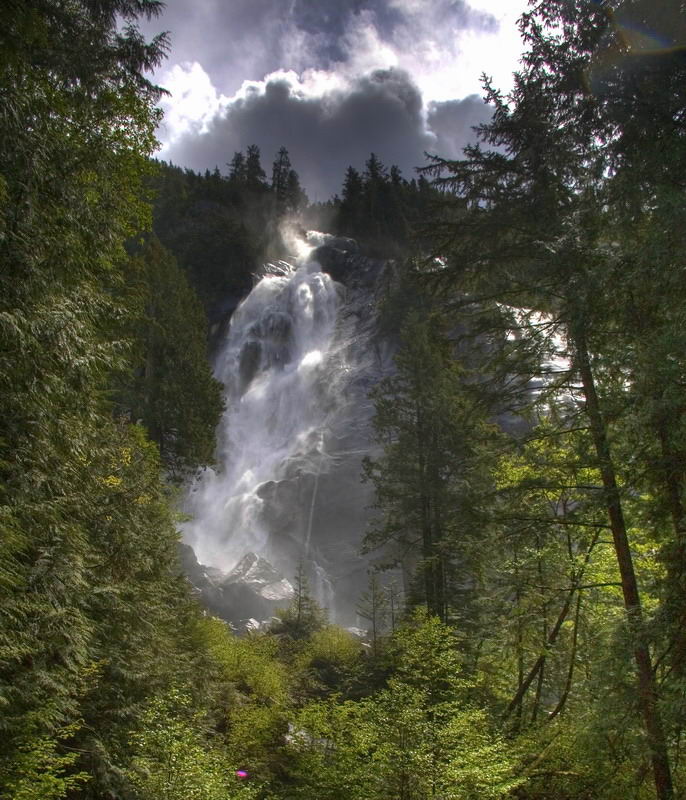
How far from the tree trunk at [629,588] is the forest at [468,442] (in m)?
0.04

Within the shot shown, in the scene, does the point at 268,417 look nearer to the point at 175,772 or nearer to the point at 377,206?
the point at 377,206

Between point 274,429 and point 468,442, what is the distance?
3634cm

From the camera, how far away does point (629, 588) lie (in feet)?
23.2

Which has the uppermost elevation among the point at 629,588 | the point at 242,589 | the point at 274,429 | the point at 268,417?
the point at 268,417

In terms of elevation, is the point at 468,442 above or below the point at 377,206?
below

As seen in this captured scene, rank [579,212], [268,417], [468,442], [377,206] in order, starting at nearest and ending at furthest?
[579,212] → [468,442] → [268,417] → [377,206]

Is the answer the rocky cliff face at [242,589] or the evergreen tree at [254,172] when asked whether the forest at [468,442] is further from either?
the evergreen tree at [254,172]

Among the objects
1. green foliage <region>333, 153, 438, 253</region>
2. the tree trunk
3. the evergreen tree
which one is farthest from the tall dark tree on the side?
the evergreen tree

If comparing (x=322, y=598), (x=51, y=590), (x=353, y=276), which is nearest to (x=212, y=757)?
(x=51, y=590)

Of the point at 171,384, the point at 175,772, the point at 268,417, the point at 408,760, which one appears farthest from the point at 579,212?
the point at 268,417

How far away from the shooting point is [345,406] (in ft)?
141

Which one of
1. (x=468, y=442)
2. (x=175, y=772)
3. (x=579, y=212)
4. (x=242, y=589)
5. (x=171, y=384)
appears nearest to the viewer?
(x=175, y=772)

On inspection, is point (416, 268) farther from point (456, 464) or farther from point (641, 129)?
point (456, 464)

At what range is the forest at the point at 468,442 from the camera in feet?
19.4
